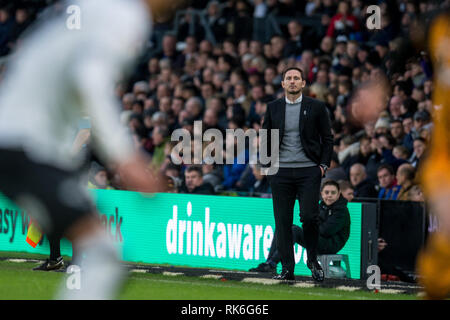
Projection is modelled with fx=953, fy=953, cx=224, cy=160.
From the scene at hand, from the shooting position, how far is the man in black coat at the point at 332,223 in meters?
10.2

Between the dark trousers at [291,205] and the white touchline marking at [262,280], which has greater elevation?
the dark trousers at [291,205]

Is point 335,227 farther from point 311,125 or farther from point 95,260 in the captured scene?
point 95,260

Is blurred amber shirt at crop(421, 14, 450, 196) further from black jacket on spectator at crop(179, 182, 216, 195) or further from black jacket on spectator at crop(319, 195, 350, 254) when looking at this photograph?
black jacket on spectator at crop(179, 182, 216, 195)

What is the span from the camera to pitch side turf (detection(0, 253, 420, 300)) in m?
8.31

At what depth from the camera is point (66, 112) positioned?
5.93 metres

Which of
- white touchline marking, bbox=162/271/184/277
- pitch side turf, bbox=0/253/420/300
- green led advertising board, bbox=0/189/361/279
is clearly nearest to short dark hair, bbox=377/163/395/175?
green led advertising board, bbox=0/189/361/279

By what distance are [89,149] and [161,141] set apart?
143 centimetres

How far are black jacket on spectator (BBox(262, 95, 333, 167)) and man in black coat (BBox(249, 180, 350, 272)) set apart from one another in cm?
103

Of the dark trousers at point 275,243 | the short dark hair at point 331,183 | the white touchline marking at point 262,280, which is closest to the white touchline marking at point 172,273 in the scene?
the white touchline marking at point 262,280

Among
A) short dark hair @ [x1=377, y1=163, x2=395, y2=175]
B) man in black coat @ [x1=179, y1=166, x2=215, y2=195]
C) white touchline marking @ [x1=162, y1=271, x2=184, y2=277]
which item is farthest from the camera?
man in black coat @ [x1=179, y1=166, x2=215, y2=195]

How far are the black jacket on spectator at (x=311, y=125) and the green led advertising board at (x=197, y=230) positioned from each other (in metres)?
1.27

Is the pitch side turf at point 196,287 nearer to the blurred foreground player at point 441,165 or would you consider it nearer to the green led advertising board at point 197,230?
the green led advertising board at point 197,230
